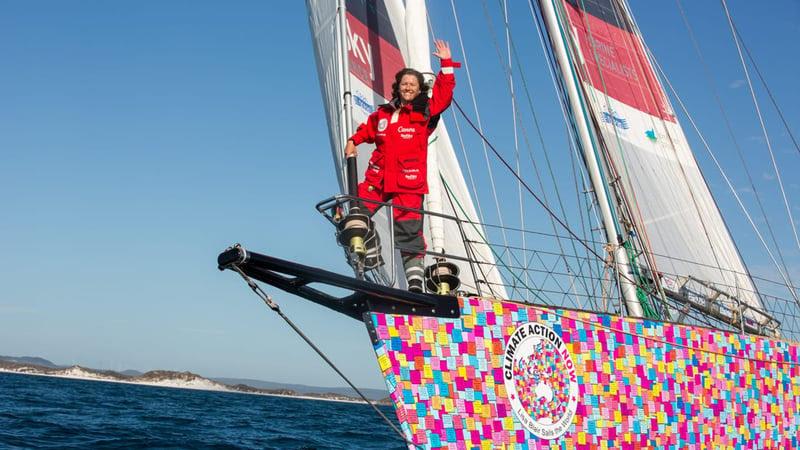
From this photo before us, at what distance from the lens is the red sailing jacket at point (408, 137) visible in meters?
5.52

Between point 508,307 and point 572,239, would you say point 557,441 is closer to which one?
point 508,307

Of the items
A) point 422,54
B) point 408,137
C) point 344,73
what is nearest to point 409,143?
point 408,137

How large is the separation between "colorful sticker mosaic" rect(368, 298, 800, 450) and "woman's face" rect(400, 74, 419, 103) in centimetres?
154

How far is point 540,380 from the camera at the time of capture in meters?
5.36

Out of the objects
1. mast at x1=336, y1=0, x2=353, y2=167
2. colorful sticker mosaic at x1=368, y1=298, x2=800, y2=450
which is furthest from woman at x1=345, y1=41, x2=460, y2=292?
mast at x1=336, y1=0, x2=353, y2=167

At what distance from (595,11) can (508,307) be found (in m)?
8.33

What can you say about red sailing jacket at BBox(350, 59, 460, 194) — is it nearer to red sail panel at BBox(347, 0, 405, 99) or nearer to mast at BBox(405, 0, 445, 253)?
mast at BBox(405, 0, 445, 253)

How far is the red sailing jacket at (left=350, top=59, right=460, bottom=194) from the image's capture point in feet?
18.1

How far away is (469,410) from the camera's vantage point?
4.99 meters

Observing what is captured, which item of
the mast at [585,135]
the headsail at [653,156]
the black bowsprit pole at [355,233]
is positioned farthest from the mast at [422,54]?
the headsail at [653,156]

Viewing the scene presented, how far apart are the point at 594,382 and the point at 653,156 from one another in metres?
6.75

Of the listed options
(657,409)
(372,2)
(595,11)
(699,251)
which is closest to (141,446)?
(372,2)

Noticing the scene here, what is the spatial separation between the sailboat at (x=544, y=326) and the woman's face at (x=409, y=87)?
682mm

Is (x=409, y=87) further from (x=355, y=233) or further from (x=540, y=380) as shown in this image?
(x=540, y=380)
